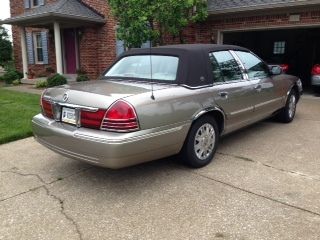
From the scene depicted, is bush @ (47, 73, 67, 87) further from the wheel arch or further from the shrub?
the wheel arch

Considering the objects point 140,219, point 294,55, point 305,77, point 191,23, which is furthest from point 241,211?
point 294,55

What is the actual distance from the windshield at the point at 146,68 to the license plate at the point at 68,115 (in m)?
1.09

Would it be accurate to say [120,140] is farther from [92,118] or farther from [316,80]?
[316,80]

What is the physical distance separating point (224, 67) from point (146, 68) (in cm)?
113

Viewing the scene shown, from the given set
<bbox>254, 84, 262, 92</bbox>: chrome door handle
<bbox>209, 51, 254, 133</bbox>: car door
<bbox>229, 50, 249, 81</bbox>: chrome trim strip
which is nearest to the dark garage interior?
<bbox>254, 84, 262, 92</bbox>: chrome door handle

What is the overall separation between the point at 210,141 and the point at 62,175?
76.8 inches

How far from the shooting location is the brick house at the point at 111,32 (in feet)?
36.0

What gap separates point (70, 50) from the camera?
16938mm

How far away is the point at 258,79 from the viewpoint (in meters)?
5.66

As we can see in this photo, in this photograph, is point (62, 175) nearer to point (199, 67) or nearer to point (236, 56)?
point (199, 67)

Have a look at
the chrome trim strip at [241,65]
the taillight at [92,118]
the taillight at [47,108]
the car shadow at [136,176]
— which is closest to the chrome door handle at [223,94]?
the chrome trim strip at [241,65]

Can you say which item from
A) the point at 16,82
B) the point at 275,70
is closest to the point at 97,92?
the point at 275,70

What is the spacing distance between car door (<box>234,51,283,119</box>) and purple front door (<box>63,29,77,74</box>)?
12.3 metres

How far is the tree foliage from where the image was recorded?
1034 centimetres
